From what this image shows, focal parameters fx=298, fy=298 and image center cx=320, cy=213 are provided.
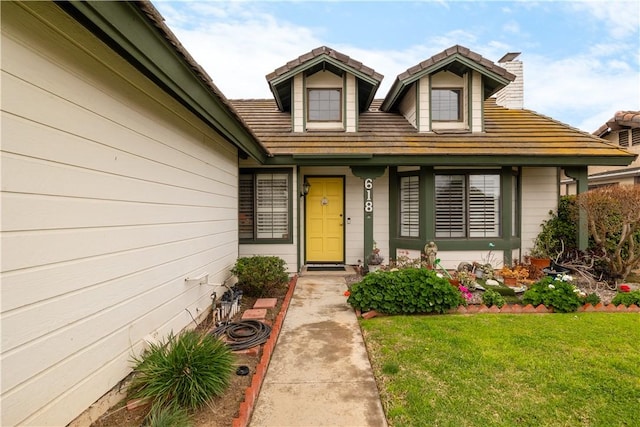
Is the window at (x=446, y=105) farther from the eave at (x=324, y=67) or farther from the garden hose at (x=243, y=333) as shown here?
the garden hose at (x=243, y=333)

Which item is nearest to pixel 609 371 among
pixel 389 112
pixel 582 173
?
pixel 582 173

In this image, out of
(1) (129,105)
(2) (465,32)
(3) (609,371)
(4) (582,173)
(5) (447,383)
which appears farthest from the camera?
(2) (465,32)

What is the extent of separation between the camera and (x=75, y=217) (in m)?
1.94

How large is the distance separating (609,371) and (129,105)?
5003mm

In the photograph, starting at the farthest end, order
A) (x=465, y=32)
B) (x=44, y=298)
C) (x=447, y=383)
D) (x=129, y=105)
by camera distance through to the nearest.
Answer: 1. (x=465, y=32)
2. (x=447, y=383)
3. (x=129, y=105)
4. (x=44, y=298)

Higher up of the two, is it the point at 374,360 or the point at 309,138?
the point at 309,138

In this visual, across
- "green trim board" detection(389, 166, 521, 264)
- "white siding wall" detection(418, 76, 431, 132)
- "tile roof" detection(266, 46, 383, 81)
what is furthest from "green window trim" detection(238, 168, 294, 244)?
"white siding wall" detection(418, 76, 431, 132)

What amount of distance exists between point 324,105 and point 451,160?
10.9 ft

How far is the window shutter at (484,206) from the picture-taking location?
7012 millimetres

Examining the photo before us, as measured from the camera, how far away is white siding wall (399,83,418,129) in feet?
24.7

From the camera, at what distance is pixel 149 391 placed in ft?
7.13

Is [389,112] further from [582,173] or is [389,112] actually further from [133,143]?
[133,143]

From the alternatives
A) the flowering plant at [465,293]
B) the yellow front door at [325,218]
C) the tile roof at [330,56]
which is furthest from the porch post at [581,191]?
the yellow front door at [325,218]

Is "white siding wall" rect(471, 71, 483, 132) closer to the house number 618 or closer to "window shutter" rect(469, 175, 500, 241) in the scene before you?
"window shutter" rect(469, 175, 500, 241)
